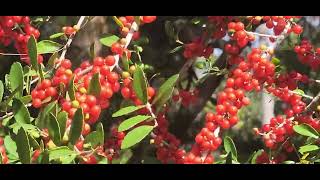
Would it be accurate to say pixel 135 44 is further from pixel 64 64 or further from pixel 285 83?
pixel 285 83

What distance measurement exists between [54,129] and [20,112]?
13cm

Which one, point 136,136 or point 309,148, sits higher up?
point 136,136

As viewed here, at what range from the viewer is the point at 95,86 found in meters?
1.18

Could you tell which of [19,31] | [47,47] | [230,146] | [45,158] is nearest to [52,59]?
[47,47]

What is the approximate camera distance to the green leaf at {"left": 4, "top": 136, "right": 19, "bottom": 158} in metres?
1.24

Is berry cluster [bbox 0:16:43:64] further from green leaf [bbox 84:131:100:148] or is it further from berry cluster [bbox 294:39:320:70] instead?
berry cluster [bbox 294:39:320:70]

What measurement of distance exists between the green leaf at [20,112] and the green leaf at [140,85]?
28 centimetres

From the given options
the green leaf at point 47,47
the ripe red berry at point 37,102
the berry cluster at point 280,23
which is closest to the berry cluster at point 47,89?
the ripe red berry at point 37,102

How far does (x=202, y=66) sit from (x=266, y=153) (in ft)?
1.53

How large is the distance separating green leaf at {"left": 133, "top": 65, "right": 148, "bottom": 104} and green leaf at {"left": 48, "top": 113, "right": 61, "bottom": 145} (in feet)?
0.81

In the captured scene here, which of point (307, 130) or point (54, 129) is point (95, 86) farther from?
point (307, 130)

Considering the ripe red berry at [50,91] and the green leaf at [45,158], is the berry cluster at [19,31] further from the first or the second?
the green leaf at [45,158]

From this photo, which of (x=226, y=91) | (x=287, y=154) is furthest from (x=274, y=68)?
(x=287, y=154)

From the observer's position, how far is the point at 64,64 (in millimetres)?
1358
